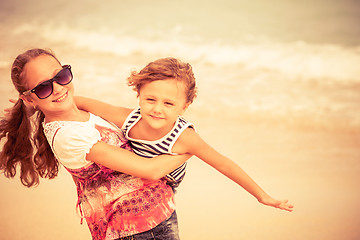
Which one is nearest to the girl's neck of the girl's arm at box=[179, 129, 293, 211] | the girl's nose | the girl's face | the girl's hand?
the girl's face

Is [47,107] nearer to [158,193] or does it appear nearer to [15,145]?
[15,145]

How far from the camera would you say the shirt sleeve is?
2076mm

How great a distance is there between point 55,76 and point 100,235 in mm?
786

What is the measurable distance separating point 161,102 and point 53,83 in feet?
1.56

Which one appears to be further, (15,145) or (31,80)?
(15,145)

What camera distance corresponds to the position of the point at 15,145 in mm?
2465

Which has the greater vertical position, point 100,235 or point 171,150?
point 171,150

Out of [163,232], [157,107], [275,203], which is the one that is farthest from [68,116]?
[275,203]

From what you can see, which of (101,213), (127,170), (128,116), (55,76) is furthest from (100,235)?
(55,76)

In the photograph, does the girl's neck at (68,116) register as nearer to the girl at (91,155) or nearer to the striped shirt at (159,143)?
the girl at (91,155)

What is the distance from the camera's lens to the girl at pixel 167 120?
218 cm

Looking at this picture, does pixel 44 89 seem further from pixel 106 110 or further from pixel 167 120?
pixel 167 120

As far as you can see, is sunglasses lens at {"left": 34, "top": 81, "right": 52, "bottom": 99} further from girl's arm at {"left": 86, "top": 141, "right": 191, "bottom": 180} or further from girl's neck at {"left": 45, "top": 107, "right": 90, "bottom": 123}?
girl's arm at {"left": 86, "top": 141, "right": 191, "bottom": 180}

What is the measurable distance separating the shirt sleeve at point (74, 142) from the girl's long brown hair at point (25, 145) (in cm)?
33
